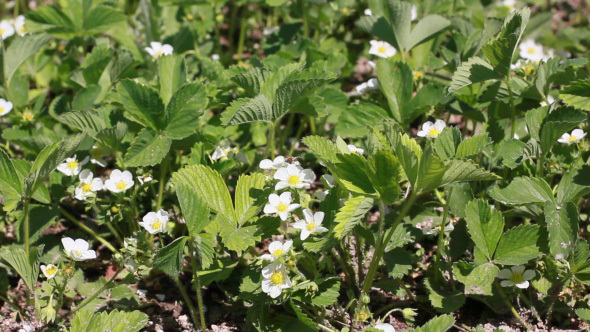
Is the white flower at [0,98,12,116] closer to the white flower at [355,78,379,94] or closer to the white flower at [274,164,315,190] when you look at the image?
the white flower at [274,164,315,190]

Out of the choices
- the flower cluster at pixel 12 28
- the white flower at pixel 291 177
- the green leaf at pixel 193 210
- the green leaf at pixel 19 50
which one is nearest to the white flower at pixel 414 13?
the white flower at pixel 291 177

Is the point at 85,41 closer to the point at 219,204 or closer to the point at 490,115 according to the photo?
the point at 219,204

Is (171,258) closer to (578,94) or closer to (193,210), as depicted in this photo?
(193,210)

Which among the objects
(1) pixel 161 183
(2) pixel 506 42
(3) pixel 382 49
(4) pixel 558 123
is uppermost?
(2) pixel 506 42

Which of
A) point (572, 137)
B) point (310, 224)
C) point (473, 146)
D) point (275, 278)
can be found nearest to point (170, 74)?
point (310, 224)

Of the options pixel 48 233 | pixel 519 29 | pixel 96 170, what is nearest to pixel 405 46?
pixel 519 29

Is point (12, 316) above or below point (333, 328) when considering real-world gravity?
below

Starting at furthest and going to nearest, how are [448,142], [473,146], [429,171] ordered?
1. [448,142]
2. [473,146]
3. [429,171]
